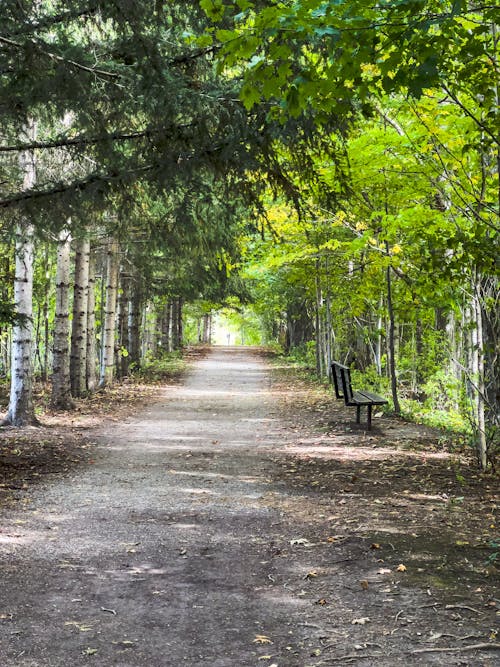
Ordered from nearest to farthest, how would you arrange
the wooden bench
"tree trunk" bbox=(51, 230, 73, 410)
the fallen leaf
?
1. the fallen leaf
2. the wooden bench
3. "tree trunk" bbox=(51, 230, 73, 410)

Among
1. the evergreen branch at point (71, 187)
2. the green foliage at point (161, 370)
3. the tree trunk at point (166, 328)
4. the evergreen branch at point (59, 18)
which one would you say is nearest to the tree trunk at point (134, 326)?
the green foliage at point (161, 370)

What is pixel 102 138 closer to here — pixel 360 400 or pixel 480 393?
pixel 480 393

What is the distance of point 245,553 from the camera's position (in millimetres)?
5562

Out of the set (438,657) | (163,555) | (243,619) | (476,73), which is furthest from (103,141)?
(438,657)

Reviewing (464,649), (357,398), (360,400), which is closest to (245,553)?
(464,649)

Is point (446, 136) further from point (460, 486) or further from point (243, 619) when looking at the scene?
point (243, 619)

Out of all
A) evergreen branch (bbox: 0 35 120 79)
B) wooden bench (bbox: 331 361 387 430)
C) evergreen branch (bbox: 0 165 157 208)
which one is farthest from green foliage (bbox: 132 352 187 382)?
evergreen branch (bbox: 0 35 120 79)

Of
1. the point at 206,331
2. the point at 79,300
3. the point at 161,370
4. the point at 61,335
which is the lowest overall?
the point at 161,370

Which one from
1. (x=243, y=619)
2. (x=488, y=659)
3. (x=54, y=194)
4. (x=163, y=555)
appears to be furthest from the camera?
(x=54, y=194)

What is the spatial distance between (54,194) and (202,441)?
5259mm

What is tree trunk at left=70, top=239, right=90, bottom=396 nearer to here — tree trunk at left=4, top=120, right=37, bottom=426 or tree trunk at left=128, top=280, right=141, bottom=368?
tree trunk at left=4, top=120, right=37, bottom=426

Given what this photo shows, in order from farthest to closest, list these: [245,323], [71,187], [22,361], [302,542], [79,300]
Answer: [245,323], [79,300], [22,361], [71,187], [302,542]

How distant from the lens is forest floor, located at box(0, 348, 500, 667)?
12.8 feet

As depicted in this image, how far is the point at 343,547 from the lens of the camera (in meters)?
5.68
